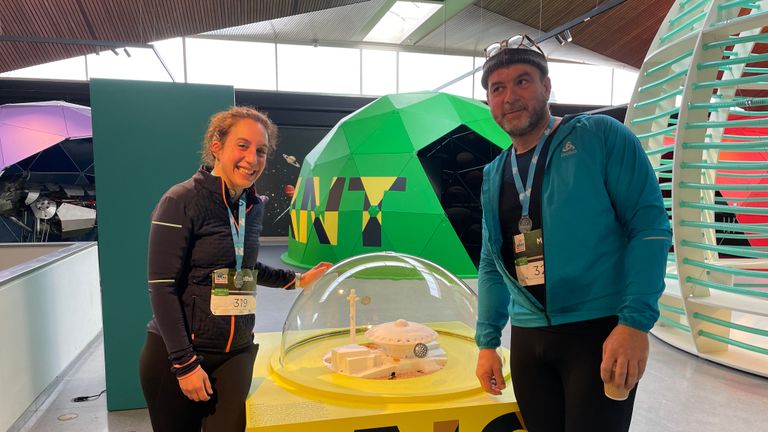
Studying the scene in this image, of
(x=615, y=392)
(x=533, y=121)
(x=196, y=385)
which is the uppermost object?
(x=533, y=121)

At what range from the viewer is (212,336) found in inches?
72.1

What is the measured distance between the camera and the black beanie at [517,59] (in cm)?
162

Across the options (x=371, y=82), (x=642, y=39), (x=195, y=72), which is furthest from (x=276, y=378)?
(x=371, y=82)

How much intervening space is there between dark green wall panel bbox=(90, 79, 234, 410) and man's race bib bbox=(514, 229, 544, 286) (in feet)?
8.55

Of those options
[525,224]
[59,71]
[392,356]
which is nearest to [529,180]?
[525,224]

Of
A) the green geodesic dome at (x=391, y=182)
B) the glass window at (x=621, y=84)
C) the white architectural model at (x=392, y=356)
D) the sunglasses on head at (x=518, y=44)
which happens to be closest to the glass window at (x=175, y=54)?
the green geodesic dome at (x=391, y=182)

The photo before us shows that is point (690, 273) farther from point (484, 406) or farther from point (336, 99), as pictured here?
point (336, 99)

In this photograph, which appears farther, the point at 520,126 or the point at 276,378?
the point at 276,378

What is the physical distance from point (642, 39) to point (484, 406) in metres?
12.4

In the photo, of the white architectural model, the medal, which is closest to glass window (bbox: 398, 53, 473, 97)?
the white architectural model

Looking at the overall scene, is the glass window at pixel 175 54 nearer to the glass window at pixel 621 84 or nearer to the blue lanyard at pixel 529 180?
the blue lanyard at pixel 529 180

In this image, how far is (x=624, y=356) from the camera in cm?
139

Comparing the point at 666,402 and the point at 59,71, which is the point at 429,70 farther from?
the point at 666,402

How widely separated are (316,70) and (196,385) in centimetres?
1547
